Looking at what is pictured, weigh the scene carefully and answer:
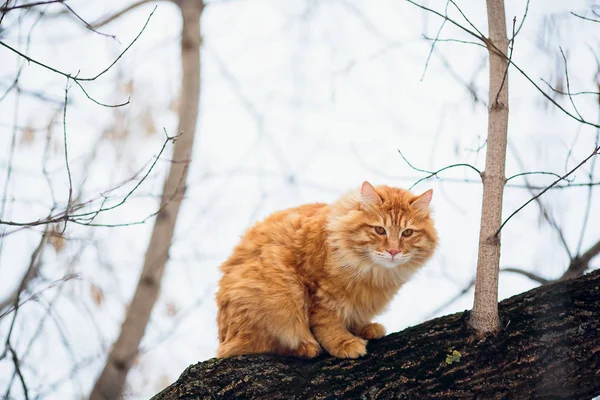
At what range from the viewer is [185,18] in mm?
4594

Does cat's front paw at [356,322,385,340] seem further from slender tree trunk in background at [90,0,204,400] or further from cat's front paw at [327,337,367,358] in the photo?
slender tree trunk in background at [90,0,204,400]

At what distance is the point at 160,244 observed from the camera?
4.37 m

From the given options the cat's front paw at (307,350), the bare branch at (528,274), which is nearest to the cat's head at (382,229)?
the cat's front paw at (307,350)

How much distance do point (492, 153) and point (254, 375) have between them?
1366 mm

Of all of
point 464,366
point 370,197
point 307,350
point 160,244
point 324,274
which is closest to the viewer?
point 464,366

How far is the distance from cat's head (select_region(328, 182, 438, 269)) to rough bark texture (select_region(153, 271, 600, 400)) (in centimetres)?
43

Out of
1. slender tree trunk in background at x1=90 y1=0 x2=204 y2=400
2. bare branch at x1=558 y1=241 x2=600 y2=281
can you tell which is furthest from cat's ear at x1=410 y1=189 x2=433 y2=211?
slender tree trunk in background at x1=90 y1=0 x2=204 y2=400

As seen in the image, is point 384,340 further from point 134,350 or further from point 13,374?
point 134,350

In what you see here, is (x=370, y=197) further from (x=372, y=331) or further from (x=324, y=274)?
(x=372, y=331)

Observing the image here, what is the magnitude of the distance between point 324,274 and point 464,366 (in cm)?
80

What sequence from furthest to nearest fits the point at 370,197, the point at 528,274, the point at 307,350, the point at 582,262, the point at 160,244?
1. the point at 160,244
2. the point at 528,274
3. the point at 582,262
4. the point at 370,197
5. the point at 307,350

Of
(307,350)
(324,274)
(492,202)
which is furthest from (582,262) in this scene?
(307,350)

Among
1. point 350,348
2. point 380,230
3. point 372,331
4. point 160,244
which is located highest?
point 160,244

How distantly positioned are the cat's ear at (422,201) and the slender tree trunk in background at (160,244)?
1723 mm
